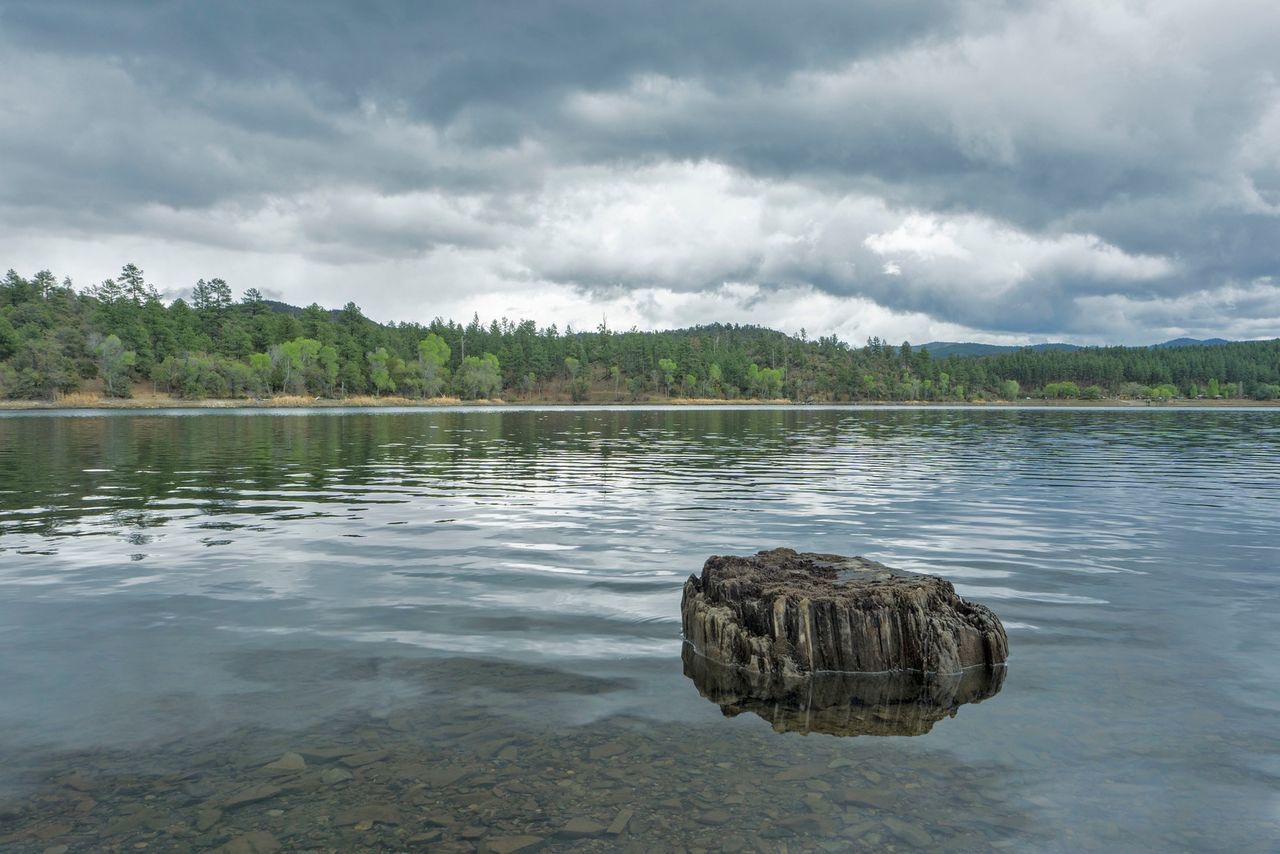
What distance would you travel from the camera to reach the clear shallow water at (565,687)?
6254 mm

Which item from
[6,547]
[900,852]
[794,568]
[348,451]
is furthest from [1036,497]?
[348,451]

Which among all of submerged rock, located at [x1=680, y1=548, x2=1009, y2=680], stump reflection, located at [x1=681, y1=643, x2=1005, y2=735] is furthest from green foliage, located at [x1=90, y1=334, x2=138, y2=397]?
stump reflection, located at [x1=681, y1=643, x2=1005, y2=735]

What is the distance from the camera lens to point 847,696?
905cm

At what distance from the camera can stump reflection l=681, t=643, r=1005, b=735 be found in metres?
8.27

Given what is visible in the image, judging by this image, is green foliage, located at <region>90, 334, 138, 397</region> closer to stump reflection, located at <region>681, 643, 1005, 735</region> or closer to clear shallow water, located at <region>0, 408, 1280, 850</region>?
clear shallow water, located at <region>0, 408, 1280, 850</region>

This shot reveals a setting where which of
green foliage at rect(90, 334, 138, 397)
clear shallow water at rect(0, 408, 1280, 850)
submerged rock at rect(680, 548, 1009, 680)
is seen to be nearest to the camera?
clear shallow water at rect(0, 408, 1280, 850)

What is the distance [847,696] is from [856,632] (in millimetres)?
1032

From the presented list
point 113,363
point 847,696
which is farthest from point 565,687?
point 113,363

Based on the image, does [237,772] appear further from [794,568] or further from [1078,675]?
[1078,675]

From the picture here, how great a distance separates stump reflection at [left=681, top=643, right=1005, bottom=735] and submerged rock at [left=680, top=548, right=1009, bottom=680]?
0.48 ft

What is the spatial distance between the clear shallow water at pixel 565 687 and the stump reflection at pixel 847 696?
259mm

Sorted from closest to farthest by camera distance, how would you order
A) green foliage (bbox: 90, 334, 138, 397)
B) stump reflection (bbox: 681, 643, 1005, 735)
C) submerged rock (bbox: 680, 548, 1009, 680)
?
stump reflection (bbox: 681, 643, 1005, 735)
submerged rock (bbox: 680, 548, 1009, 680)
green foliage (bbox: 90, 334, 138, 397)

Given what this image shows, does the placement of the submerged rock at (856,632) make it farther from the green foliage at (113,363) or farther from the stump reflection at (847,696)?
the green foliage at (113,363)

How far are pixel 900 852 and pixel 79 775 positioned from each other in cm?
700
